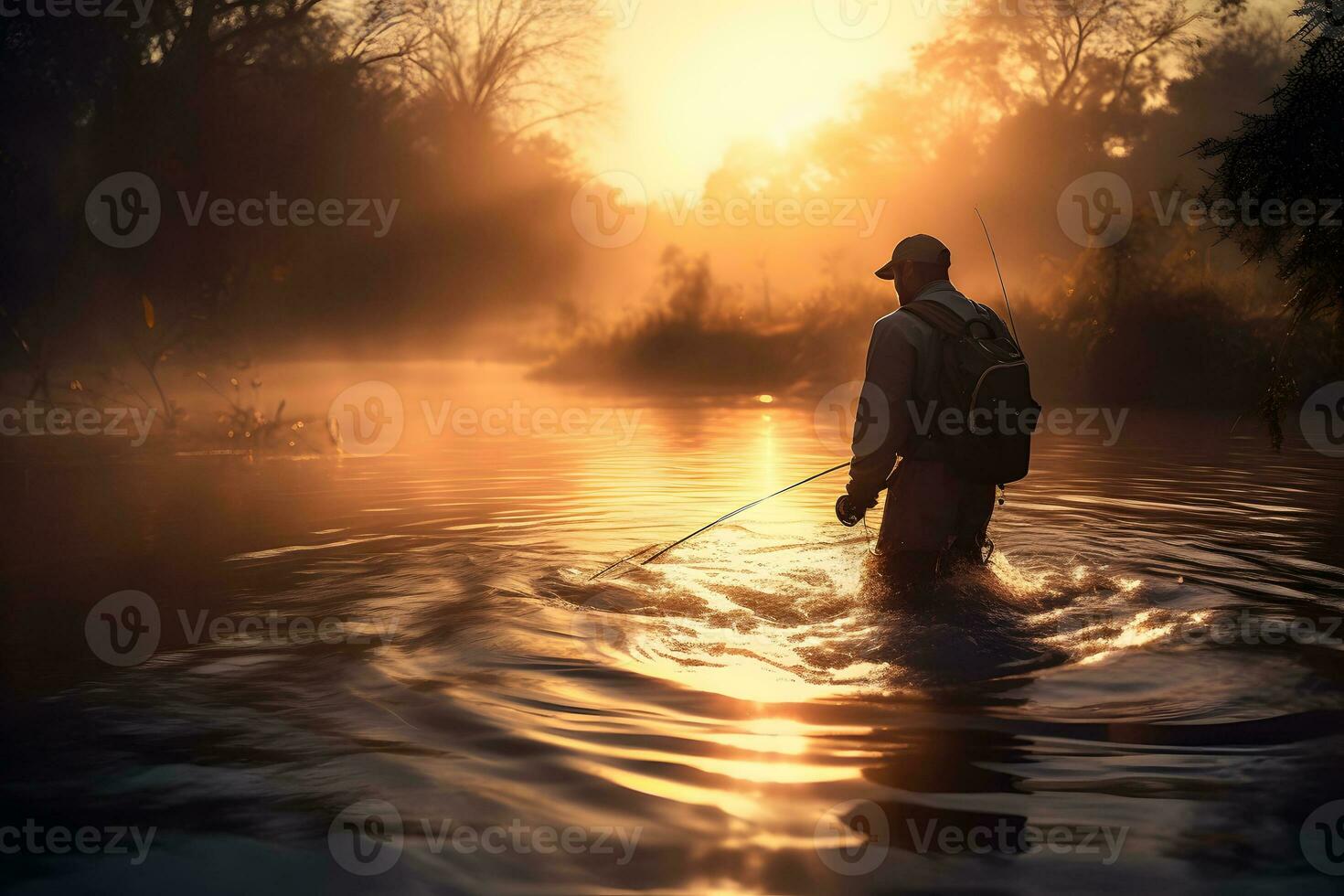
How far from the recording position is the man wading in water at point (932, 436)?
19.8 feet

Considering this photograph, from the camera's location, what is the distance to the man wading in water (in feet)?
19.8

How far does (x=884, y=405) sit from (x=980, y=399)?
1.57 feet

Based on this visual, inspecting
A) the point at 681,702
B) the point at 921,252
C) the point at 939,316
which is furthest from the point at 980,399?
the point at 681,702

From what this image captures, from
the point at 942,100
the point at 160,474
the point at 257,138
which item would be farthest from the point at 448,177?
the point at 942,100

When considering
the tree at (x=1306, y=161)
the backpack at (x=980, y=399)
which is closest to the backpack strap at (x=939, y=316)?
the backpack at (x=980, y=399)

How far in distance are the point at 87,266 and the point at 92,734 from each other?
505 inches

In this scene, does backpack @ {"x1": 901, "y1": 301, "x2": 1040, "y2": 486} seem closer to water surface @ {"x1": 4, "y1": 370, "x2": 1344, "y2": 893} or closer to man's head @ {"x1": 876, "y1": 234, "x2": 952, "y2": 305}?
man's head @ {"x1": 876, "y1": 234, "x2": 952, "y2": 305}

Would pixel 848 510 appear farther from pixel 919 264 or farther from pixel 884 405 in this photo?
pixel 919 264

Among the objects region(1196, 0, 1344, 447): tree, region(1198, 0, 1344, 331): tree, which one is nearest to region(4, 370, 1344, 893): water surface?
region(1196, 0, 1344, 447): tree

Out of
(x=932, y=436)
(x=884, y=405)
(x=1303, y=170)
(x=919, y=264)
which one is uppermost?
(x=1303, y=170)

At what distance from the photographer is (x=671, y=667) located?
5.82 metres

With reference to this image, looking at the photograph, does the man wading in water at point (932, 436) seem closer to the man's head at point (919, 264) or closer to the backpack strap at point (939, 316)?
the backpack strap at point (939, 316)

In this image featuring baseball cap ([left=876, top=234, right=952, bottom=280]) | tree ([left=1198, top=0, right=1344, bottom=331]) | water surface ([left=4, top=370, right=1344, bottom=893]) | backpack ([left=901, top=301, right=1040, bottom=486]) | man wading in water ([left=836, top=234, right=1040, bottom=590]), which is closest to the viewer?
water surface ([left=4, top=370, right=1344, bottom=893])

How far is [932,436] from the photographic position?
6.21m
